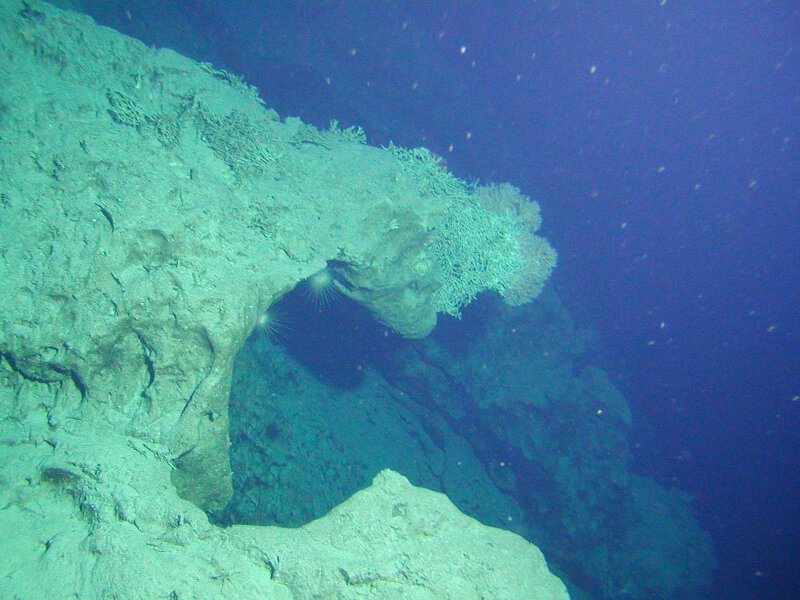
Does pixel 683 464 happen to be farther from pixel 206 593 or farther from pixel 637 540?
pixel 206 593

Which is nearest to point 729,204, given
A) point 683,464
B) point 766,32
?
point 766,32

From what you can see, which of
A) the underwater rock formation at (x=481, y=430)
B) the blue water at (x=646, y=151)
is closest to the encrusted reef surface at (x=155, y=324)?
the underwater rock formation at (x=481, y=430)

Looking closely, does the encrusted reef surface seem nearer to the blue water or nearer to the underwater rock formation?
the underwater rock formation

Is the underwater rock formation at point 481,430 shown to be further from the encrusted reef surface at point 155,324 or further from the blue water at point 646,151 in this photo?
the blue water at point 646,151

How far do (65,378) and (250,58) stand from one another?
30.3ft

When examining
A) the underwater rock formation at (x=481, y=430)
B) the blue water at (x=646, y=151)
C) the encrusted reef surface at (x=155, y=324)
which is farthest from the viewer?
the blue water at (x=646, y=151)

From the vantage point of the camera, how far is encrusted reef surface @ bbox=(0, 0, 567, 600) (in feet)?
6.81

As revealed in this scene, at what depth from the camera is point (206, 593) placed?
1.84 metres

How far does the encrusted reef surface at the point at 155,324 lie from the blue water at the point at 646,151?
5.20 metres

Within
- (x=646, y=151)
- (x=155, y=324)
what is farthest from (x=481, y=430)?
(x=646, y=151)

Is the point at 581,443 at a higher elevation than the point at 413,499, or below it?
higher

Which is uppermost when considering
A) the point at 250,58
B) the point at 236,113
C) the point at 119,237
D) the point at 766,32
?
the point at 766,32

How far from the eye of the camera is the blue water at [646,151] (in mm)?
10789

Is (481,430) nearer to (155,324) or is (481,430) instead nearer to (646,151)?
(155,324)
